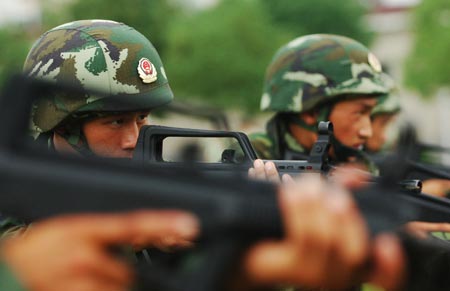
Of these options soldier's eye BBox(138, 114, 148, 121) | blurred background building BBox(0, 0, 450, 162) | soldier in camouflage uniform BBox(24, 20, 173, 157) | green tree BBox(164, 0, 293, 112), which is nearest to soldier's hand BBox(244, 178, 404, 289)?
soldier in camouflage uniform BBox(24, 20, 173, 157)

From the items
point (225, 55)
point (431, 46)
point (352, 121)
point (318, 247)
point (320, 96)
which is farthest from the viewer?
point (225, 55)

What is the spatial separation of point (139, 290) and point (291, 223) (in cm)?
42

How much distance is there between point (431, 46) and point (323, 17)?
15.9 metres

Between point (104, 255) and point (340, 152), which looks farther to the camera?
point (340, 152)

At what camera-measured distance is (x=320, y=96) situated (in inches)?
210

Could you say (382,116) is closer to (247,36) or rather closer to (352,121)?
(352,121)

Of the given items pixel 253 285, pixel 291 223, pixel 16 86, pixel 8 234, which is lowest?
pixel 8 234

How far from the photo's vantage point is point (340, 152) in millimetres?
5180

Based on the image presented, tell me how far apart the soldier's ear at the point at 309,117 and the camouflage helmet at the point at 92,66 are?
1.77m

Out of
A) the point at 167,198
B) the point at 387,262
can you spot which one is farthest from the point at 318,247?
the point at 167,198

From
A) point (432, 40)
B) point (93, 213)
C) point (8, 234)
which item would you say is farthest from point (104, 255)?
point (432, 40)

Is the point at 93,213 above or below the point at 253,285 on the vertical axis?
above

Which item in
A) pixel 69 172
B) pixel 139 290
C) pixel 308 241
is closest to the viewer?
pixel 308 241

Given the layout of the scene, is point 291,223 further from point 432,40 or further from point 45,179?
point 432,40
